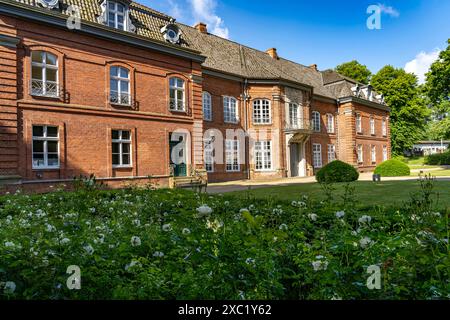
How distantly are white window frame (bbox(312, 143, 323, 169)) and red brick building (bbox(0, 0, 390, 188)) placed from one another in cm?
303

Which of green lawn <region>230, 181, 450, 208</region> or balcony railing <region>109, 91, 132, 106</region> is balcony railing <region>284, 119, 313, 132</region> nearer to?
balcony railing <region>109, 91, 132, 106</region>

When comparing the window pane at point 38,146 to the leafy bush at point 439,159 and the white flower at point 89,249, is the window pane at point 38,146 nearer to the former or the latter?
the white flower at point 89,249

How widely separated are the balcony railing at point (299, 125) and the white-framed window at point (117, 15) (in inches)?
603

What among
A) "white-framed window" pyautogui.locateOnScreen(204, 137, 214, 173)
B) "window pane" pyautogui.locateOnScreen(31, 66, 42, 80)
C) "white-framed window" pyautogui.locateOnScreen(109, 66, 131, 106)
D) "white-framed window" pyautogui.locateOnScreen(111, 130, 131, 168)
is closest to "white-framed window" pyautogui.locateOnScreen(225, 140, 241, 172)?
"white-framed window" pyautogui.locateOnScreen(204, 137, 214, 173)

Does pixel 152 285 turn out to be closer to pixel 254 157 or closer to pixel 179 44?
pixel 179 44

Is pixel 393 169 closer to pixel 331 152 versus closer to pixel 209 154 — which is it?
pixel 331 152

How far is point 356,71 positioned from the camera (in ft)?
161

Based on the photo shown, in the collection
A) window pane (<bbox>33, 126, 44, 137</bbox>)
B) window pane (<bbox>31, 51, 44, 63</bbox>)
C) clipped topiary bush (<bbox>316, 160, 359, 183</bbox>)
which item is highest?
window pane (<bbox>31, 51, 44, 63</bbox>)

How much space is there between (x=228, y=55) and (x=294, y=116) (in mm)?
7927

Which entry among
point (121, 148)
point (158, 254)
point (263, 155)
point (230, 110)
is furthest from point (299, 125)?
point (158, 254)

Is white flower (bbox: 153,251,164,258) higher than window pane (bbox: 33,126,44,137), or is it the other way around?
window pane (bbox: 33,126,44,137)

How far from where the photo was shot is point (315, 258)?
2.42m

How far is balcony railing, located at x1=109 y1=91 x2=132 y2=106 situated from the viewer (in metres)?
17.2
